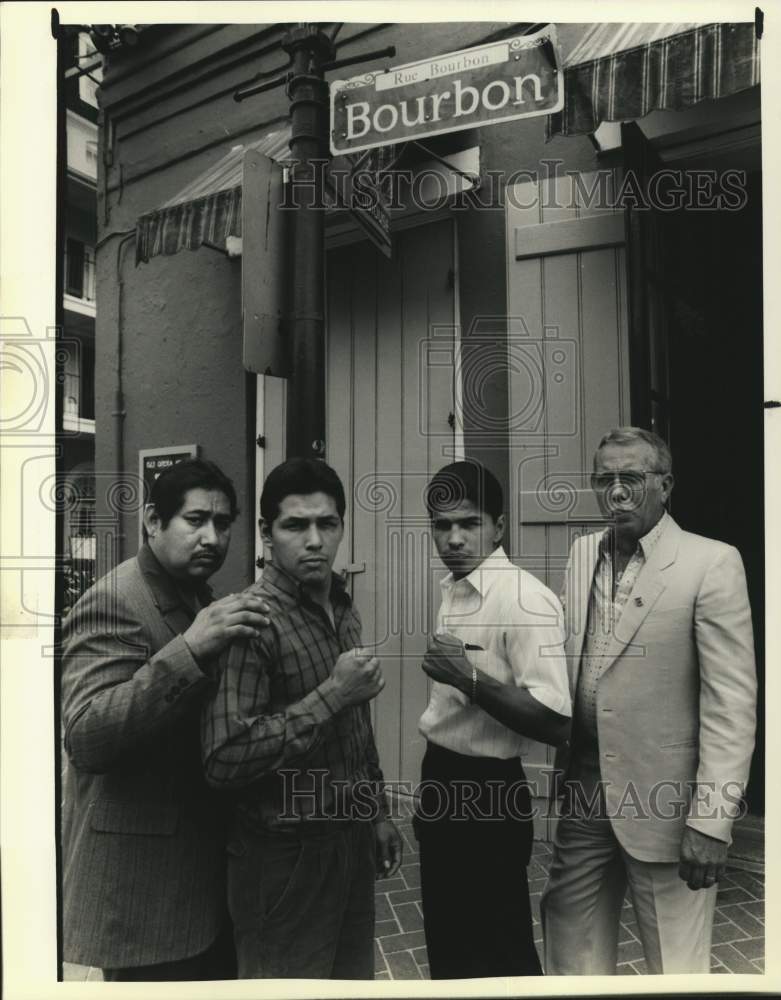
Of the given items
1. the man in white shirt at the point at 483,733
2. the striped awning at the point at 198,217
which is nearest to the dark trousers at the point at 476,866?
the man in white shirt at the point at 483,733

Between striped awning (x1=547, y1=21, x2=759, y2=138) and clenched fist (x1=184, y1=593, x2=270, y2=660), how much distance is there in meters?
2.15

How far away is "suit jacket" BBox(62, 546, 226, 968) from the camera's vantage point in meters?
2.10

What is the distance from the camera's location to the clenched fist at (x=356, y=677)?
2.22 m

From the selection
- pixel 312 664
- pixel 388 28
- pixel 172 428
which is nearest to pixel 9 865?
pixel 312 664

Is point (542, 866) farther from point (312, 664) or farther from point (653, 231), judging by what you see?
point (653, 231)

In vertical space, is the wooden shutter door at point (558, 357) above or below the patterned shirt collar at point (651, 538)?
above

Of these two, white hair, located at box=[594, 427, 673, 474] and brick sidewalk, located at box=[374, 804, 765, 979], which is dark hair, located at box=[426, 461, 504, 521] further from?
brick sidewalk, located at box=[374, 804, 765, 979]

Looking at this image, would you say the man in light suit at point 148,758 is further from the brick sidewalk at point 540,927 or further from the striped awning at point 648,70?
the striped awning at point 648,70

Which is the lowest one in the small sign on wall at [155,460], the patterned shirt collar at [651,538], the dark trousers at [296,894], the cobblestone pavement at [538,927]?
the cobblestone pavement at [538,927]

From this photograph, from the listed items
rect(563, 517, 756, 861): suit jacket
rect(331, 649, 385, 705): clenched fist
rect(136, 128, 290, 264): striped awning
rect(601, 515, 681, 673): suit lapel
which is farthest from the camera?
rect(136, 128, 290, 264): striped awning

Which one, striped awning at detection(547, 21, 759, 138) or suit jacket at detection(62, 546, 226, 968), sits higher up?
striped awning at detection(547, 21, 759, 138)

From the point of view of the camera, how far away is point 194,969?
8.01 feet

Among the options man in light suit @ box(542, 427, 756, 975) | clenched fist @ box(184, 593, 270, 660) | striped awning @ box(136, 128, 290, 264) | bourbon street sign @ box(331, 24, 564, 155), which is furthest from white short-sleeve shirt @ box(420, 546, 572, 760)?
striped awning @ box(136, 128, 290, 264)

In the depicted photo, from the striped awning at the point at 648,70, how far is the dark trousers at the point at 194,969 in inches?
123
